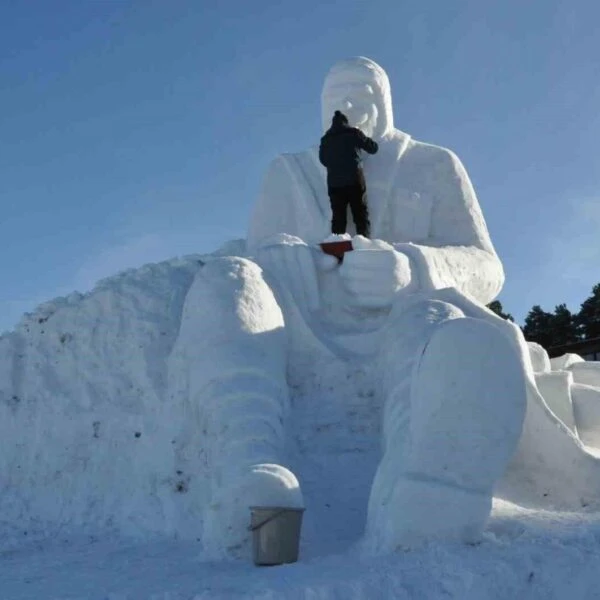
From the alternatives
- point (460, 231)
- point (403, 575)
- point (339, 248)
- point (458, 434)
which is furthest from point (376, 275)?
point (403, 575)

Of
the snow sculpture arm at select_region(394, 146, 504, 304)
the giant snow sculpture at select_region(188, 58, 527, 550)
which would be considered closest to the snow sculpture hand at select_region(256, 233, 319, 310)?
the giant snow sculpture at select_region(188, 58, 527, 550)

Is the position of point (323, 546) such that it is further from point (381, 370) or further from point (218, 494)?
point (381, 370)

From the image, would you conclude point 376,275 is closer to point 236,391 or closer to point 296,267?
point 296,267

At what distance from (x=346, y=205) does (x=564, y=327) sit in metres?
24.1

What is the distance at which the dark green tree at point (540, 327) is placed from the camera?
1115 inches

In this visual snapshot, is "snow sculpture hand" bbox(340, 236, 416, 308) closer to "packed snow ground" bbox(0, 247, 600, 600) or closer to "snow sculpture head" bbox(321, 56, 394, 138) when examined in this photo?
"packed snow ground" bbox(0, 247, 600, 600)

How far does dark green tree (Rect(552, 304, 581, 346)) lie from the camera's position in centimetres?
2783

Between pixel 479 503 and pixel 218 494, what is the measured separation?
96cm

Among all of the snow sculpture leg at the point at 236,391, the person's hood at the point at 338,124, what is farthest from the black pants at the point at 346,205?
the snow sculpture leg at the point at 236,391

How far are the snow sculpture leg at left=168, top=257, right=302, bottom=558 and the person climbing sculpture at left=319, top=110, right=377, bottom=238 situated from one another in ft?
4.72

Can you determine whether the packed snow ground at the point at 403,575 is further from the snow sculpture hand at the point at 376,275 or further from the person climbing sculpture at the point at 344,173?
the person climbing sculpture at the point at 344,173

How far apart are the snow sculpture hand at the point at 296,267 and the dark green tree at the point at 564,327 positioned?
80.5 feet

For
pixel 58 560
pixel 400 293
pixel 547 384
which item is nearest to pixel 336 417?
pixel 400 293

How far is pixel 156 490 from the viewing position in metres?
4.22
